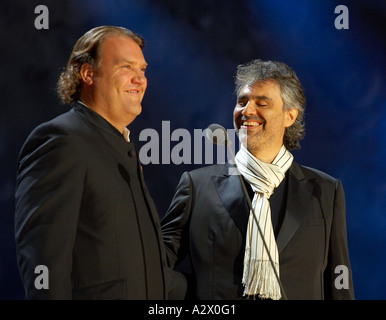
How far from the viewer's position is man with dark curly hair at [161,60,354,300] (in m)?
2.32

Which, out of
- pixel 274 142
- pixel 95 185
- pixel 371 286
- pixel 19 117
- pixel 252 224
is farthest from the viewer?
pixel 371 286

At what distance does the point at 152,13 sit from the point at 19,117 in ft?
2.74

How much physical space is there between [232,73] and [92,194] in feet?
4.42

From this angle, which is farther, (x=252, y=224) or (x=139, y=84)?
(x=252, y=224)

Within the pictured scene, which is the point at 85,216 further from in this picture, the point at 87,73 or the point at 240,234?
the point at 240,234

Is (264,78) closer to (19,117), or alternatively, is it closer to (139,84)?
(139,84)

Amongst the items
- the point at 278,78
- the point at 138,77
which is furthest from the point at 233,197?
the point at 138,77

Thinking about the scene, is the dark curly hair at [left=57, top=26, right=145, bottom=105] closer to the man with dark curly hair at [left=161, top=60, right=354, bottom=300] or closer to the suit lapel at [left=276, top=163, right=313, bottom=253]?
the man with dark curly hair at [left=161, top=60, right=354, bottom=300]

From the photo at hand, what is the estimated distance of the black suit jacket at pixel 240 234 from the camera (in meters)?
2.33

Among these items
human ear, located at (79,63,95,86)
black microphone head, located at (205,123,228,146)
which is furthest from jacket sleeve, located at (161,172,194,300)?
human ear, located at (79,63,95,86)

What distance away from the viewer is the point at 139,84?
2.04 m
